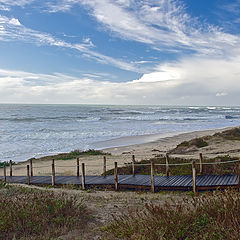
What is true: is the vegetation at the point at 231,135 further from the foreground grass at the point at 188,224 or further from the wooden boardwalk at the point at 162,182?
the foreground grass at the point at 188,224

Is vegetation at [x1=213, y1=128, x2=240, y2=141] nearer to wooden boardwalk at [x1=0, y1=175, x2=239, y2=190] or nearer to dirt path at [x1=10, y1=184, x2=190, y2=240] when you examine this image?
wooden boardwalk at [x1=0, y1=175, x2=239, y2=190]

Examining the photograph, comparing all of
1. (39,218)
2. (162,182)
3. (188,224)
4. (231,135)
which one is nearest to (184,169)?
(162,182)

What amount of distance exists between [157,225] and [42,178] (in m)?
10.9

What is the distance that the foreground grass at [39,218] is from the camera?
5938 mm

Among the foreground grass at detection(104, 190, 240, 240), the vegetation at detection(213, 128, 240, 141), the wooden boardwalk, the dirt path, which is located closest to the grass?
the wooden boardwalk

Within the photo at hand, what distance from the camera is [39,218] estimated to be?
6.32 metres

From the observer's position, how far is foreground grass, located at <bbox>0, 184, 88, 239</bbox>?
234 inches

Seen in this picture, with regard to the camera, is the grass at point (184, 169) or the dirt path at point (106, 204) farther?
the grass at point (184, 169)

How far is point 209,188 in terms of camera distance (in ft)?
34.1

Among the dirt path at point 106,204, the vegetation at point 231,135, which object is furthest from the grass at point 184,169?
the vegetation at point 231,135

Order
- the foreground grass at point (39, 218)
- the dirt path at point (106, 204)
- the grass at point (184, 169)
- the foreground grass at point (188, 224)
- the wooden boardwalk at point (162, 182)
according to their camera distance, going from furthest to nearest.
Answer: the grass at point (184, 169)
the wooden boardwalk at point (162, 182)
the dirt path at point (106, 204)
the foreground grass at point (39, 218)
the foreground grass at point (188, 224)

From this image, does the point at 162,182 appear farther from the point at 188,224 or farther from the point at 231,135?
the point at 231,135

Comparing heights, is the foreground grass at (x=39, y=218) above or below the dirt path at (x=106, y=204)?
above

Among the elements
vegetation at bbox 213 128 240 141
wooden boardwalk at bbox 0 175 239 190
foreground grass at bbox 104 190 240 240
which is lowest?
wooden boardwalk at bbox 0 175 239 190
